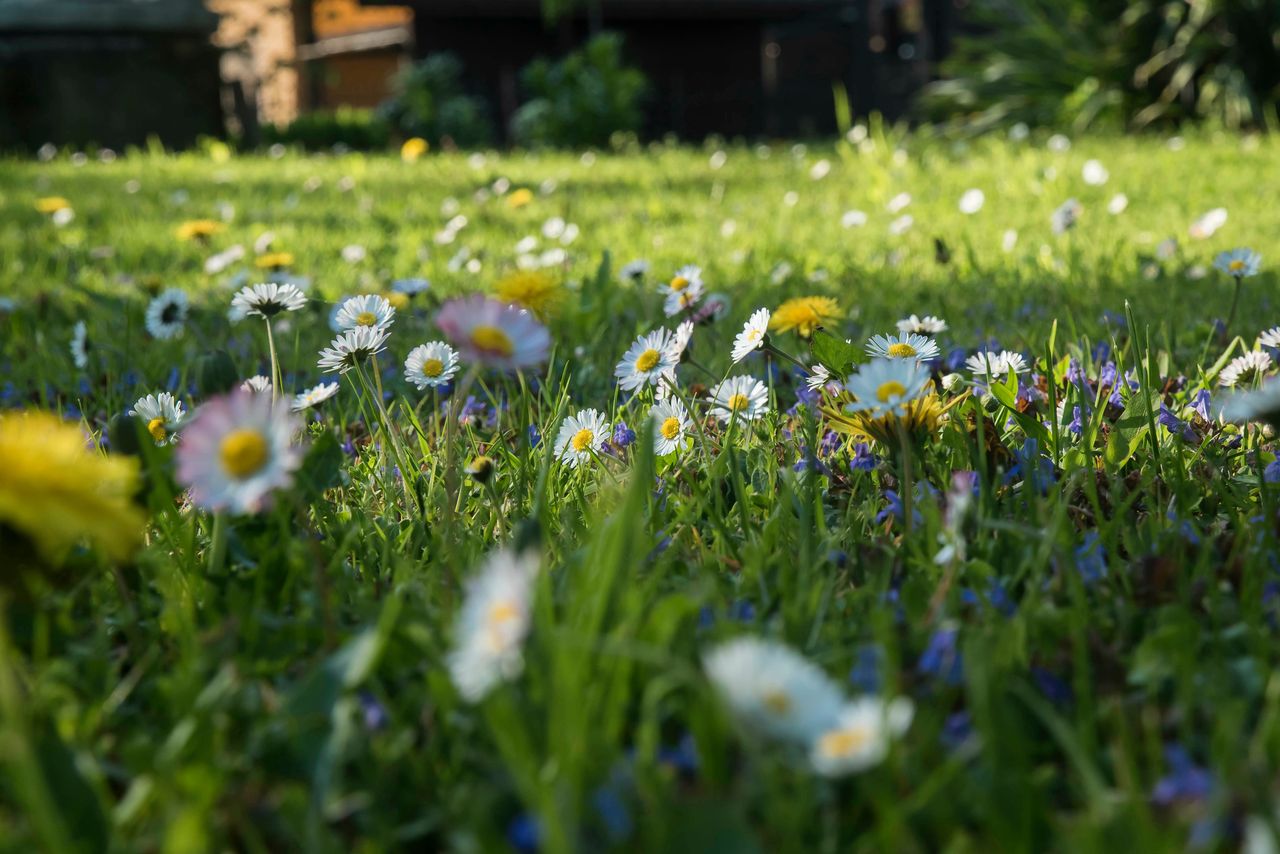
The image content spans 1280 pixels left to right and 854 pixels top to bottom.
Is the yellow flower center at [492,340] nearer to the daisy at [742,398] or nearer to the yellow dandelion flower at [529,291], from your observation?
the daisy at [742,398]

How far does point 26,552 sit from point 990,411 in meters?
1.33

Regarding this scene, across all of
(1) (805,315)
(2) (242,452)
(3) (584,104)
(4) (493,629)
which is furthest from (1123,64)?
(4) (493,629)

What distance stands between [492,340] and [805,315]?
86 centimetres

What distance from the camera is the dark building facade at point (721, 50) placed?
1698 cm

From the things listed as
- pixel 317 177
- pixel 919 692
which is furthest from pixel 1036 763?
pixel 317 177

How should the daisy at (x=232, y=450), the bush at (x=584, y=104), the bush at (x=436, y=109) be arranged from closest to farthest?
the daisy at (x=232, y=450), the bush at (x=584, y=104), the bush at (x=436, y=109)

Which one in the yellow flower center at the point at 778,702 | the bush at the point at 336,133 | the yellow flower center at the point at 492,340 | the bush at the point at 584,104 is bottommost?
the bush at the point at 336,133

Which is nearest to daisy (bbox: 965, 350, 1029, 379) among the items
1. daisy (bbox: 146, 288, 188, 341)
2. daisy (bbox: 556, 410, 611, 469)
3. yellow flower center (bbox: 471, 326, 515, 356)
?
daisy (bbox: 556, 410, 611, 469)

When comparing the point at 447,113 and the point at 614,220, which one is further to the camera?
the point at 447,113

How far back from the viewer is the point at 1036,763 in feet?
3.18

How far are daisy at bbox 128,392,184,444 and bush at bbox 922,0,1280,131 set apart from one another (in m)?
8.50

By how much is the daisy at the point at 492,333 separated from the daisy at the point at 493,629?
306mm

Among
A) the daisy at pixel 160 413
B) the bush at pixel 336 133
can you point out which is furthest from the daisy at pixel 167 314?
the bush at pixel 336 133

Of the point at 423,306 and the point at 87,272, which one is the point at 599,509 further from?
the point at 87,272
